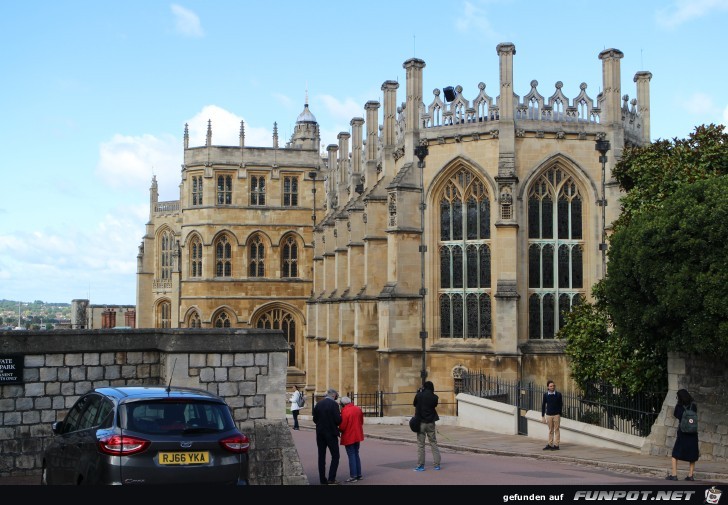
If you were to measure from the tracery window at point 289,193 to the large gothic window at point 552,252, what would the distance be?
25598mm

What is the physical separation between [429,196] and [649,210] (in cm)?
1379

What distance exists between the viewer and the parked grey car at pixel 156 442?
32.9 feet

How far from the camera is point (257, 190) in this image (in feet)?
187

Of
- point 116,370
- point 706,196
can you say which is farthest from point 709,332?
point 116,370

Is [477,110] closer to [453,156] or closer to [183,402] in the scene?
[453,156]

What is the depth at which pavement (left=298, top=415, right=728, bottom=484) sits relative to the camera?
56.9 ft

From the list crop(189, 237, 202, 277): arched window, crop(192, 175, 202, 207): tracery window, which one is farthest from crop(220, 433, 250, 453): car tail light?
crop(192, 175, 202, 207): tracery window

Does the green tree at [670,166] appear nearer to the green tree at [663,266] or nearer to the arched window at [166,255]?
the green tree at [663,266]

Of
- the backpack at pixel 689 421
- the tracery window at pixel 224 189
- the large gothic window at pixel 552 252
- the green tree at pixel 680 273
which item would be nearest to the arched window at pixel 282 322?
the tracery window at pixel 224 189

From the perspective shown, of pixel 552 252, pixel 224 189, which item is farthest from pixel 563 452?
pixel 224 189

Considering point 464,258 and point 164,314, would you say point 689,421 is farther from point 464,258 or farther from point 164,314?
point 164,314

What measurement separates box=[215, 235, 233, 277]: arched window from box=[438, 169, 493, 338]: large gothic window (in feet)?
76.6

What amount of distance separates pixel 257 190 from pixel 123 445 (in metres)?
47.6

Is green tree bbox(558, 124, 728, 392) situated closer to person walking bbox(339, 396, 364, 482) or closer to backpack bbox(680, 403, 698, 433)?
backpack bbox(680, 403, 698, 433)
